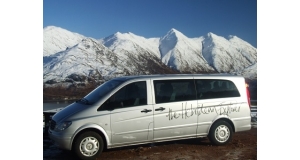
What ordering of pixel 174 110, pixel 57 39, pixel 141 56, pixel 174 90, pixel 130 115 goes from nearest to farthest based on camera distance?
pixel 130 115 → pixel 174 110 → pixel 174 90 → pixel 57 39 → pixel 141 56

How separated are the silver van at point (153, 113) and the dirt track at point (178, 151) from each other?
205 millimetres

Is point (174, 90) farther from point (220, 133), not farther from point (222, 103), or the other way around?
point (220, 133)

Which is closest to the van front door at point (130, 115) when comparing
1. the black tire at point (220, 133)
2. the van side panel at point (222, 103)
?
the van side panel at point (222, 103)

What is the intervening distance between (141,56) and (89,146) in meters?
2.57

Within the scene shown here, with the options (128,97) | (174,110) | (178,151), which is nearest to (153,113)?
(174,110)

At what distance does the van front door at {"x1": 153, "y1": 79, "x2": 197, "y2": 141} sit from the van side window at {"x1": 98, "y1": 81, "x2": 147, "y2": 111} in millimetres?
217

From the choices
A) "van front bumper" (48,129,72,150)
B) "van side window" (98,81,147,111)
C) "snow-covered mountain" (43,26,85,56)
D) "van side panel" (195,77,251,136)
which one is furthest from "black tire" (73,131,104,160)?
"snow-covered mountain" (43,26,85,56)

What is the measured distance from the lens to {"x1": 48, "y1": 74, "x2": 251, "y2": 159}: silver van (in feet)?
14.7

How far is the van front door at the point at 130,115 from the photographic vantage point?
4.57 m

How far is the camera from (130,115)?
4.62 meters

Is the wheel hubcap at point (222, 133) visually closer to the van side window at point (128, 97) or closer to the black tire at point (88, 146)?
the van side window at point (128, 97)

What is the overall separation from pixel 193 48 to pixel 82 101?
8.57 ft
